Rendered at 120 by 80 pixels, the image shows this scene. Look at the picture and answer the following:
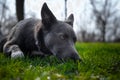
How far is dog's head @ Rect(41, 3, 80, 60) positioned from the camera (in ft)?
22.6

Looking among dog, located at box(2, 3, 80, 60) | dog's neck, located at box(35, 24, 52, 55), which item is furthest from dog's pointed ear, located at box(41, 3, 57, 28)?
dog's neck, located at box(35, 24, 52, 55)

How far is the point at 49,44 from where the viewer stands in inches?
303

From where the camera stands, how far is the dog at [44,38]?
716cm

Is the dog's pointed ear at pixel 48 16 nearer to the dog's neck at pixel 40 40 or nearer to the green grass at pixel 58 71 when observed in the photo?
the dog's neck at pixel 40 40

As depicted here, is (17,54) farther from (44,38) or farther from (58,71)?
(58,71)

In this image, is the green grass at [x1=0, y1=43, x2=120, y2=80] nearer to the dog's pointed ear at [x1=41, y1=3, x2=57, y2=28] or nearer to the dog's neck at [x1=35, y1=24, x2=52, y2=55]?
the dog's neck at [x1=35, y1=24, x2=52, y2=55]

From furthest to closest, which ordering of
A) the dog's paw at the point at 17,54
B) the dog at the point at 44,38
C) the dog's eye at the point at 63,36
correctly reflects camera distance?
1. the dog's paw at the point at 17,54
2. the dog's eye at the point at 63,36
3. the dog at the point at 44,38

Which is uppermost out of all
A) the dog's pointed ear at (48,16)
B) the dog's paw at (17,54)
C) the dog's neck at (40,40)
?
the dog's pointed ear at (48,16)

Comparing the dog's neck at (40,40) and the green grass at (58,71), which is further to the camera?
the dog's neck at (40,40)

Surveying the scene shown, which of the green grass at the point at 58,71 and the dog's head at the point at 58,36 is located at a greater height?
the dog's head at the point at 58,36

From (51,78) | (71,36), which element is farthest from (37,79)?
(71,36)

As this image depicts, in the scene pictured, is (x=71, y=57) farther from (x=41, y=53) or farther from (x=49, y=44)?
(x=41, y=53)

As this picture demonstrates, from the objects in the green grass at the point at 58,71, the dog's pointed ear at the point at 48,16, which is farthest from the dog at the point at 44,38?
the green grass at the point at 58,71

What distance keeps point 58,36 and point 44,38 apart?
1.86ft
